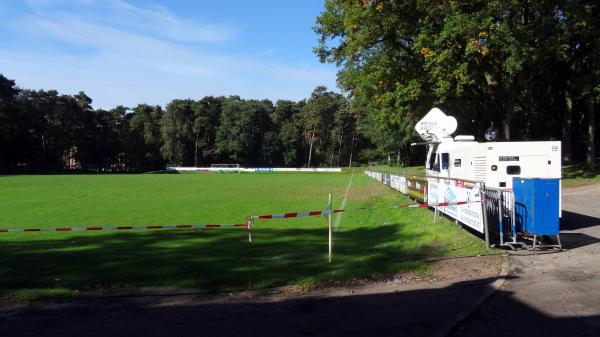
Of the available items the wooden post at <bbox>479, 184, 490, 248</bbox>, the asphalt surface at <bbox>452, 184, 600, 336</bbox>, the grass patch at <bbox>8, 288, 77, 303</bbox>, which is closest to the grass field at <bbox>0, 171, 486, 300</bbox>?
the grass patch at <bbox>8, 288, 77, 303</bbox>

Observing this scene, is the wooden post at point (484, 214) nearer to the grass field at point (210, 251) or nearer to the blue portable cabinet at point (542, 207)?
the grass field at point (210, 251)

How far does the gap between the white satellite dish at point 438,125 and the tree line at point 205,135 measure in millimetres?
89348

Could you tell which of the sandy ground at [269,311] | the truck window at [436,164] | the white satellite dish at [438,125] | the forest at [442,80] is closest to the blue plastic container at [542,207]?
the sandy ground at [269,311]

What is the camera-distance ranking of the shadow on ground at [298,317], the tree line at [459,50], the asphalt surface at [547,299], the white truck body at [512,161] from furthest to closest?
the tree line at [459,50] → the white truck body at [512,161] → the shadow on ground at [298,317] → the asphalt surface at [547,299]

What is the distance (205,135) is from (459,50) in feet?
321

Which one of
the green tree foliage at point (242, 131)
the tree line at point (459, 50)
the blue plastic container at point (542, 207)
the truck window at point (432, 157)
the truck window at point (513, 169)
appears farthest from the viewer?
the green tree foliage at point (242, 131)

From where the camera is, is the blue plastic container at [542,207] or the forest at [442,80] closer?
the blue plastic container at [542,207]

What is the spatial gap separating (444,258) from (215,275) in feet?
14.4

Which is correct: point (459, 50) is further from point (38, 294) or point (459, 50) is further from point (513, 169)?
point (38, 294)

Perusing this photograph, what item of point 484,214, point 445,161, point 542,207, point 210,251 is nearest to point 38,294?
point 210,251

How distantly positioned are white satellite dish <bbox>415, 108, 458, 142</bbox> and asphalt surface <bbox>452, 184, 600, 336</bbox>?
1050 centimetres

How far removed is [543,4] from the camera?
2770 cm

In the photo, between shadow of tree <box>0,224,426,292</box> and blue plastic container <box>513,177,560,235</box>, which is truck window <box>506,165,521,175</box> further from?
blue plastic container <box>513,177,560,235</box>

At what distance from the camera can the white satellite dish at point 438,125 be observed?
20734 millimetres
